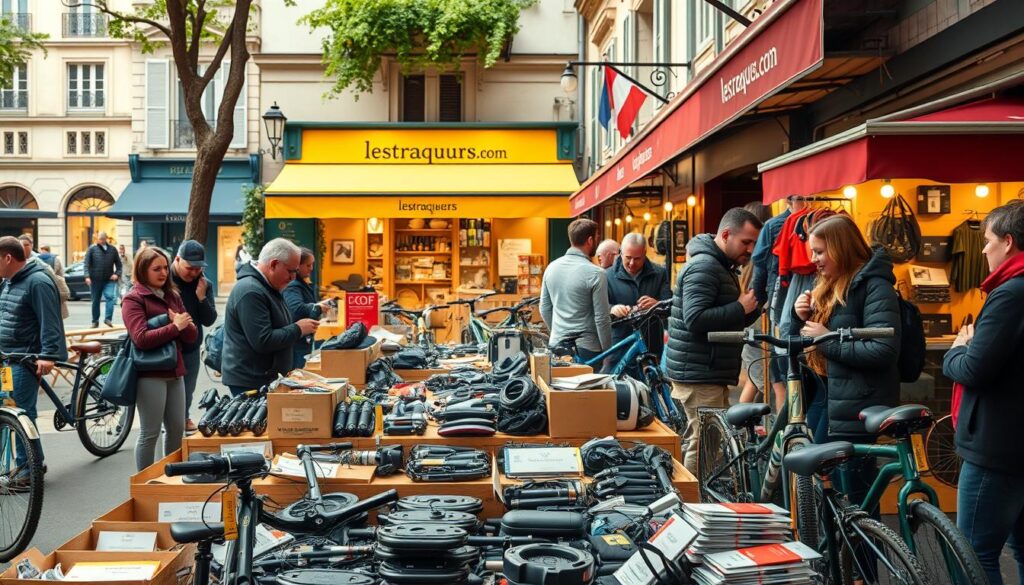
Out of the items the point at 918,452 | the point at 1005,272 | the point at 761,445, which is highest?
the point at 1005,272

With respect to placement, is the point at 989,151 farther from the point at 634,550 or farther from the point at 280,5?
the point at 280,5

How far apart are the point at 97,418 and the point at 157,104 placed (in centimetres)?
2260

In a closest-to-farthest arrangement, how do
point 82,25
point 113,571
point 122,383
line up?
1. point 113,571
2. point 122,383
3. point 82,25

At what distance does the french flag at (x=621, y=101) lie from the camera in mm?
11148

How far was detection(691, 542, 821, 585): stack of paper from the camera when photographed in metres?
2.66

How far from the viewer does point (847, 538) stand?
3373 millimetres

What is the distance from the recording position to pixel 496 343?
759 centimetres

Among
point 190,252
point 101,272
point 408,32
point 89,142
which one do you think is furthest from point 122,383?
point 89,142

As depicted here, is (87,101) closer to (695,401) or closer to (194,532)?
(695,401)

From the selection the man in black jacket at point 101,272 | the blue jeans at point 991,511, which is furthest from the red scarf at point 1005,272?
the man in black jacket at point 101,272

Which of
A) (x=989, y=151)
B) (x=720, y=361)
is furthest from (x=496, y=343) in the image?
(x=989, y=151)

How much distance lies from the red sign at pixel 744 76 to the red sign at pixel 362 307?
2870 mm

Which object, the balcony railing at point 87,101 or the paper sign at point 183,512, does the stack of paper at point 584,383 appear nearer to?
the paper sign at point 183,512

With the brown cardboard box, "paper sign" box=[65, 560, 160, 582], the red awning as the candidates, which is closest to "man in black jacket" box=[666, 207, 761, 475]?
the red awning
